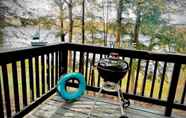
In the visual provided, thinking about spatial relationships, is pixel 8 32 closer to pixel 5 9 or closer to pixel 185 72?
pixel 5 9

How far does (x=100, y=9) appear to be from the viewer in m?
6.68

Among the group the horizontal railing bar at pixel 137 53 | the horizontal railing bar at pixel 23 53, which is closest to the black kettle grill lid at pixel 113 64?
the horizontal railing bar at pixel 137 53

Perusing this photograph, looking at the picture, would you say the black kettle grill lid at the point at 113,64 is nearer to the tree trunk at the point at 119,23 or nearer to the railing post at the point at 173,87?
the railing post at the point at 173,87

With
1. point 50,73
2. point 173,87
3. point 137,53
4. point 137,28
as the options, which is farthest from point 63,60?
point 137,28

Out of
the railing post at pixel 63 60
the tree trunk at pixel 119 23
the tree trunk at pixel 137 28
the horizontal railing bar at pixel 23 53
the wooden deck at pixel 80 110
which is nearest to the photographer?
the horizontal railing bar at pixel 23 53

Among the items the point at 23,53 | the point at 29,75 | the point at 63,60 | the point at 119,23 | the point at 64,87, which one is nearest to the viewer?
the point at 23,53

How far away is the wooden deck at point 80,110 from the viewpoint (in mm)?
2438

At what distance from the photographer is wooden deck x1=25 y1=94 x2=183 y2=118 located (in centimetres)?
244

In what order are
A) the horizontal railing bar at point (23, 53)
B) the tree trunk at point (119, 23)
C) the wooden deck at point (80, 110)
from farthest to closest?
the tree trunk at point (119, 23), the wooden deck at point (80, 110), the horizontal railing bar at point (23, 53)

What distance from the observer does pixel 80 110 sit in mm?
2582

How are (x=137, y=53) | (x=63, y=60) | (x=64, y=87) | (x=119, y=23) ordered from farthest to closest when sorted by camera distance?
1. (x=119, y=23)
2. (x=63, y=60)
3. (x=64, y=87)
4. (x=137, y=53)

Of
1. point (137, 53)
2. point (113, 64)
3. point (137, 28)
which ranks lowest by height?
point (113, 64)

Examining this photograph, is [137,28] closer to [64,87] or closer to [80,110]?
[64,87]

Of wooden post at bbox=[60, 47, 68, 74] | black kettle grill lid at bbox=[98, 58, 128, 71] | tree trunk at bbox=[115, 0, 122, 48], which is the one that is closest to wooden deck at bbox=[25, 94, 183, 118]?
wooden post at bbox=[60, 47, 68, 74]
